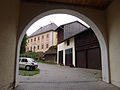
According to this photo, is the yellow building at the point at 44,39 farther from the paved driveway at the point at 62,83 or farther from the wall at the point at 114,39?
the wall at the point at 114,39

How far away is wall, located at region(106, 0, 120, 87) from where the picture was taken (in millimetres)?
4699

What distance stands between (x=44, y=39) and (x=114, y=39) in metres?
35.0

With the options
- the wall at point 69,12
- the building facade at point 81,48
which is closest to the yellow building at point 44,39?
the building facade at point 81,48

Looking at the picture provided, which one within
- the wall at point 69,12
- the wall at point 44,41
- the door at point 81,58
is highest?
the wall at point 44,41

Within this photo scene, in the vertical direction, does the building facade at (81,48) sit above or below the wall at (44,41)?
below

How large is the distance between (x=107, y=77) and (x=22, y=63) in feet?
A: 29.0

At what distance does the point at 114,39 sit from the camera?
4980mm

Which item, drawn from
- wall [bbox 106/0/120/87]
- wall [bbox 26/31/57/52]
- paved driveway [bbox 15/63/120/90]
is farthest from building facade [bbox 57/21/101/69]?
wall [bbox 26/31/57/52]

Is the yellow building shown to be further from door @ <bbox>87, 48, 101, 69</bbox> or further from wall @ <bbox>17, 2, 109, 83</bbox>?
wall @ <bbox>17, 2, 109, 83</bbox>

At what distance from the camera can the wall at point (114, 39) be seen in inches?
185

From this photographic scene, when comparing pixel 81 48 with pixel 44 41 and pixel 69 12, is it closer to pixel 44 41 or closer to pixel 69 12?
pixel 69 12

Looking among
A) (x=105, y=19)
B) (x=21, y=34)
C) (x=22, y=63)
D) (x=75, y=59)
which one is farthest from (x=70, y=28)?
(x=21, y=34)

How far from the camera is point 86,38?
1455 centimetres

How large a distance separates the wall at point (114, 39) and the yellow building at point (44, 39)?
31.3 metres
